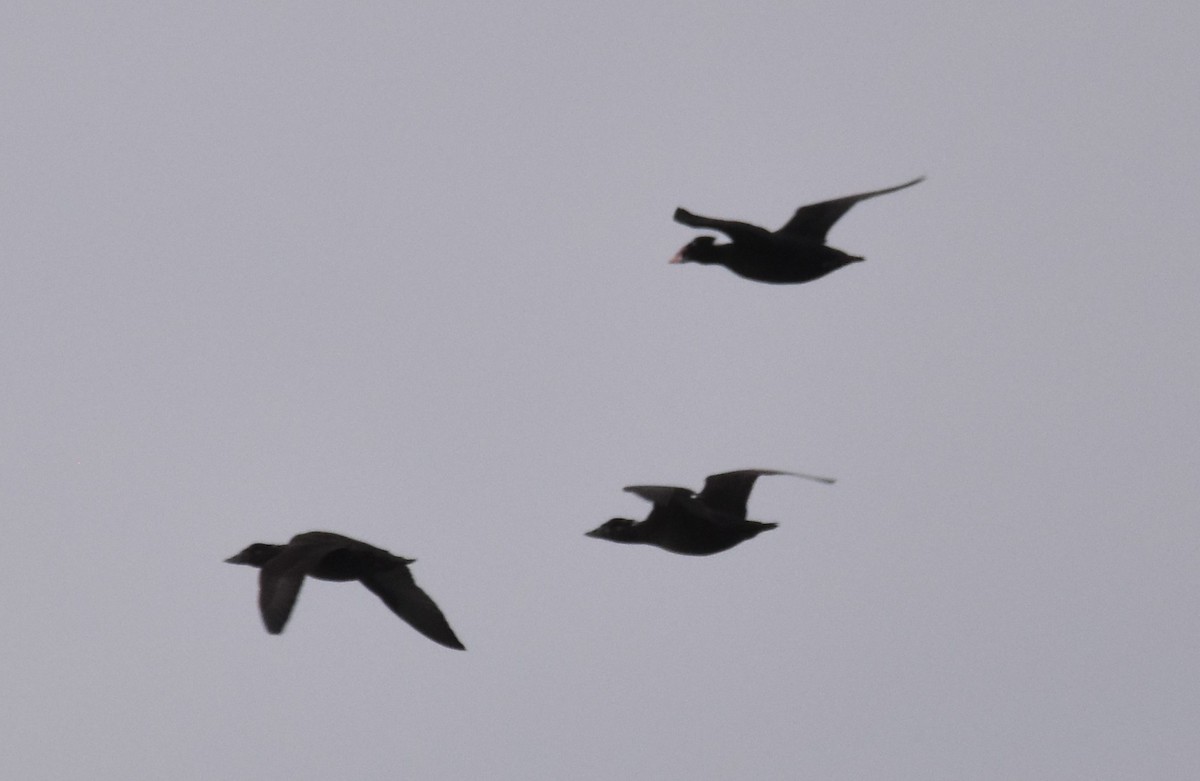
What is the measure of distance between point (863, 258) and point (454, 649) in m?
4.32

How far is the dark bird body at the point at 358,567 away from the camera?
1527 cm

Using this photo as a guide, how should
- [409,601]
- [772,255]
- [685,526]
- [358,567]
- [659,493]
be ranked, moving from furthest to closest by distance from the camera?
[409,601], [358,567], [772,255], [685,526], [659,493]

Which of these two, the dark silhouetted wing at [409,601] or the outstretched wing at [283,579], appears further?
the dark silhouetted wing at [409,601]

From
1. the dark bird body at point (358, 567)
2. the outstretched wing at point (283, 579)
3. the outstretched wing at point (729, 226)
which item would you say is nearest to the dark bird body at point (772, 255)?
the outstretched wing at point (729, 226)

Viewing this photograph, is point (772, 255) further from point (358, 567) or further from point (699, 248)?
point (358, 567)

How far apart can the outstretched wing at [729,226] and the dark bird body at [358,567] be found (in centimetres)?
345

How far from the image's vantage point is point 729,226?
50.8 feet

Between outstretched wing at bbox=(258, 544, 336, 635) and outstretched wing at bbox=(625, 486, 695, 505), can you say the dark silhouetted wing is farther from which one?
outstretched wing at bbox=(625, 486, 695, 505)

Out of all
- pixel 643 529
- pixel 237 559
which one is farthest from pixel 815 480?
pixel 237 559

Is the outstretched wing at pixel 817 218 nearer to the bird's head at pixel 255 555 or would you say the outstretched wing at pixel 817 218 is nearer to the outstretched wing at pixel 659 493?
the outstretched wing at pixel 659 493

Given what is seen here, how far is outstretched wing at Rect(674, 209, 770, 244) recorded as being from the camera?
14922 mm

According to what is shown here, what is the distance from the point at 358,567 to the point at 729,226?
12.7ft

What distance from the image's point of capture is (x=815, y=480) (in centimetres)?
1505

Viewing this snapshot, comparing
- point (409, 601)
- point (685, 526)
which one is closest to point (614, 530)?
point (685, 526)
